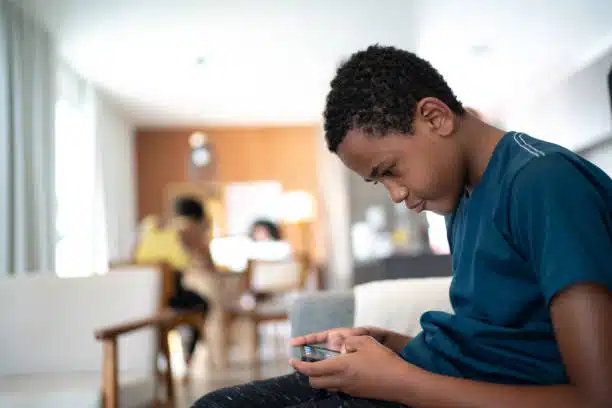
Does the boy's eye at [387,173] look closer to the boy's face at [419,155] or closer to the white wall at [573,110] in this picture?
the boy's face at [419,155]

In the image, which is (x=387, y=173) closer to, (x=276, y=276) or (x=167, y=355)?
(x=167, y=355)

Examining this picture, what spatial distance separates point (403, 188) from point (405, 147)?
2.8 inches

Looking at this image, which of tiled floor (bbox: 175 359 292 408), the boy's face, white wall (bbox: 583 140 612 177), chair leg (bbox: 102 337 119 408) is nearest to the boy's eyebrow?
the boy's face

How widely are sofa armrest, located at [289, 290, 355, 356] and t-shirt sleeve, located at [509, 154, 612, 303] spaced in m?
1.13

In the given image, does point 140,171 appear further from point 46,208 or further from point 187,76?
point 46,208

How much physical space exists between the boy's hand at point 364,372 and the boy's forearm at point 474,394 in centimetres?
1

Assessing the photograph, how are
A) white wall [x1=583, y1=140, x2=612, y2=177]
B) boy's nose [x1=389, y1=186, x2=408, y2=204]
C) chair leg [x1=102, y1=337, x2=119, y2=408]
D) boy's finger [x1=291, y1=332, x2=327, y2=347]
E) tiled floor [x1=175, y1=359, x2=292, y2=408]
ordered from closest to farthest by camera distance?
boy's nose [x1=389, y1=186, x2=408, y2=204] < boy's finger [x1=291, y1=332, x2=327, y2=347] < chair leg [x1=102, y1=337, x2=119, y2=408] < tiled floor [x1=175, y1=359, x2=292, y2=408] < white wall [x1=583, y1=140, x2=612, y2=177]

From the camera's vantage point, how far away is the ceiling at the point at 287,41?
550 cm

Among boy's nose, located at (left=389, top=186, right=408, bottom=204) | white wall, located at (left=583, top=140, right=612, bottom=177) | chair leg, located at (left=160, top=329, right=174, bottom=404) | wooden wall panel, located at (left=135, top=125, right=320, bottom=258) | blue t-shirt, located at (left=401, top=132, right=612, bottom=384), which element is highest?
wooden wall panel, located at (left=135, top=125, right=320, bottom=258)

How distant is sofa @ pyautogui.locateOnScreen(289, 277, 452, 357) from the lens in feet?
5.47

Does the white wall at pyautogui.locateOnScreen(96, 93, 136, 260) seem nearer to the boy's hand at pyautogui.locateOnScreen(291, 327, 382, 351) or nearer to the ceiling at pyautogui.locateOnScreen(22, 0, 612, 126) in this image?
the ceiling at pyautogui.locateOnScreen(22, 0, 612, 126)

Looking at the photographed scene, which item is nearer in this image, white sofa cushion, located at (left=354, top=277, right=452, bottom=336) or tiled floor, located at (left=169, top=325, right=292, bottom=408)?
white sofa cushion, located at (left=354, top=277, right=452, bottom=336)

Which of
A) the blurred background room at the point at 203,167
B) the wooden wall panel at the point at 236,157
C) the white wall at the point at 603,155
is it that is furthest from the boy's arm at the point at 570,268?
the wooden wall panel at the point at 236,157

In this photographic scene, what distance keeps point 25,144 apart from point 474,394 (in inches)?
202
